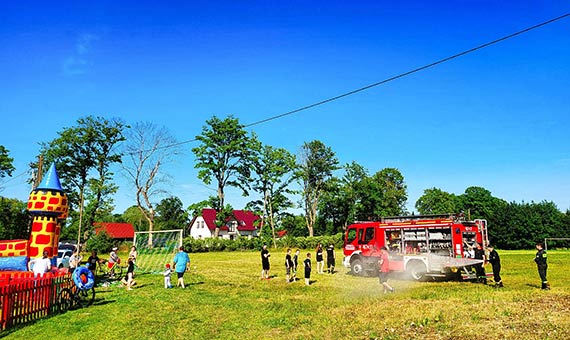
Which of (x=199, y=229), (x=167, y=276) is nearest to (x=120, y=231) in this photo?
(x=199, y=229)

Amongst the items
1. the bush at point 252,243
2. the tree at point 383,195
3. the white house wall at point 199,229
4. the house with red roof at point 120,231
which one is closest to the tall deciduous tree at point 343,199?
the tree at point 383,195

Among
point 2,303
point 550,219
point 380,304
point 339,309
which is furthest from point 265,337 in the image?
point 550,219

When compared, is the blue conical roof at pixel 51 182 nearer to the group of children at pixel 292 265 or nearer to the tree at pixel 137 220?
the group of children at pixel 292 265

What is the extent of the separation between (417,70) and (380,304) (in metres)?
8.31

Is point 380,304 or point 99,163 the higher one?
point 99,163

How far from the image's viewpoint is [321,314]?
12.5m

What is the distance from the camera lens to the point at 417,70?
46.9 feet

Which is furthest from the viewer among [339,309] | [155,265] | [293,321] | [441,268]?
[155,265]

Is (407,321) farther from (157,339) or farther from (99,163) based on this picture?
(99,163)

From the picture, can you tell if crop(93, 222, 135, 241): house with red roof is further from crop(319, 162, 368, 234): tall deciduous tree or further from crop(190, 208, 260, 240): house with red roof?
crop(319, 162, 368, 234): tall deciduous tree

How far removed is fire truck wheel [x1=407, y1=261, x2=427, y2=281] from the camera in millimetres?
20438

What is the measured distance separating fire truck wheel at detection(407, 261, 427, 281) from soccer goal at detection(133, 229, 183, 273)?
14827 millimetres

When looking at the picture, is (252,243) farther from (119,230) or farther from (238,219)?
(119,230)

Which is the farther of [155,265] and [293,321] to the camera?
[155,265]
